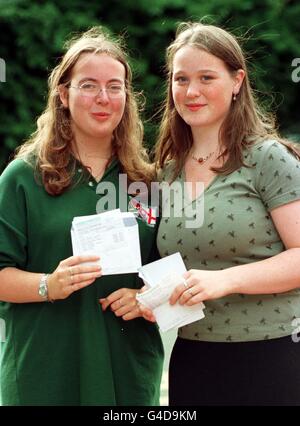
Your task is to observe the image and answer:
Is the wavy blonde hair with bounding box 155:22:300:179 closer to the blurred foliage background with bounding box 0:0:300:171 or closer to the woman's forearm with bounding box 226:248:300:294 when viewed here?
the woman's forearm with bounding box 226:248:300:294

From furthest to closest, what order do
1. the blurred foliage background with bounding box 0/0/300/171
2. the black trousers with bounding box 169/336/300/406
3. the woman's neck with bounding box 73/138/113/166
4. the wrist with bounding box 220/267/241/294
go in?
the blurred foliage background with bounding box 0/0/300/171
the woman's neck with bounding box 73/138/113/166
the black trousers with bounding box 169/336/300/406
the wrist with bounding box 220/267/241/294

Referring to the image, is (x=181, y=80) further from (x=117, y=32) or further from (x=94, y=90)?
(x=117, y=32)

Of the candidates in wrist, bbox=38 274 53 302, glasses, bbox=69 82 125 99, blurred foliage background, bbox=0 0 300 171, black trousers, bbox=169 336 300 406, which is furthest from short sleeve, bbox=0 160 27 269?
blurred foliage background, bbox=0 0 300 171

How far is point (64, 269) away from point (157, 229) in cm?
42

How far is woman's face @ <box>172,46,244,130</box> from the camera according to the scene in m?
2.52

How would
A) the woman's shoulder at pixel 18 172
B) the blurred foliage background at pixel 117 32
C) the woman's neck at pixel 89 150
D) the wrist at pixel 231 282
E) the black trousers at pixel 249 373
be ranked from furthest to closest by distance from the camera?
1. the blurred foliage background at pixel 117 32
2. the woman's neck at pixel 89 150
3. the woman's shoulder at pixel 18 172
4. the black trousers at pixel 249 373
5. the wrist at pixel 231 282

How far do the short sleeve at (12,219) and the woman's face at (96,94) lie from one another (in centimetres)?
31

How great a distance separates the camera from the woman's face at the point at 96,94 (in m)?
2.57

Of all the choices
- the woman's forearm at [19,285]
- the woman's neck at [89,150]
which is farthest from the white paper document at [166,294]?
the woman's neck at [89,150]

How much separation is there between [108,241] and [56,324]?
1.15 feet

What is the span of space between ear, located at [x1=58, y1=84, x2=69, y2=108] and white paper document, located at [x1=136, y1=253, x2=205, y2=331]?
670 millimetres

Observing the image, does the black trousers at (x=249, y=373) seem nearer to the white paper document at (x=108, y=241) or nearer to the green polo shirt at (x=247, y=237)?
the green polo shirt at (x=247, y=237)

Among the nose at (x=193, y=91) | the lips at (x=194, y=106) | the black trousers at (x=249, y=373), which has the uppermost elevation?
the nose at (x=193, y=91)

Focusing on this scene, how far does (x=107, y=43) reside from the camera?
8.71 feet
